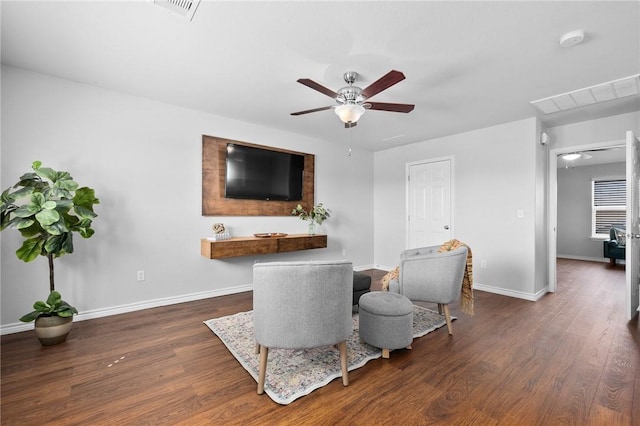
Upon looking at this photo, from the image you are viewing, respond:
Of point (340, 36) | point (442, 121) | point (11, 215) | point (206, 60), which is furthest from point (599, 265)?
point (11, 215)

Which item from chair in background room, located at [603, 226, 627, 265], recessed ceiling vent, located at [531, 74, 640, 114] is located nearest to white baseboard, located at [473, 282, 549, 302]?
recessed ceiling vent, located at [531, 74, 640, 114]

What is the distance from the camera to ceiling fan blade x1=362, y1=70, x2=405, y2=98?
1.92m

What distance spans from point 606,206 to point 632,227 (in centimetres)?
509

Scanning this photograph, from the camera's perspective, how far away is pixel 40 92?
272 cm

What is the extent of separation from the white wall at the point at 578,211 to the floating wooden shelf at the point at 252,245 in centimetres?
689

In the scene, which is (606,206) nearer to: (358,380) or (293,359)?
(358,380)

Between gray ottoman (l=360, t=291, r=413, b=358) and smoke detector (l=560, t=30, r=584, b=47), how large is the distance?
90.2 inches

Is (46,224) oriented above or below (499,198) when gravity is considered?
below

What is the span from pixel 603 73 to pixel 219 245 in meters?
4.25

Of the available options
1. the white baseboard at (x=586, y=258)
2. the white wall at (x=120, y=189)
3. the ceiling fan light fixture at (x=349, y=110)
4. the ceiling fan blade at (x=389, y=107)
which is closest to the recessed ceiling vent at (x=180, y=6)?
the ceiling fan light fixture at (x=349, y=110)

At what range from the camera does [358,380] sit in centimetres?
192

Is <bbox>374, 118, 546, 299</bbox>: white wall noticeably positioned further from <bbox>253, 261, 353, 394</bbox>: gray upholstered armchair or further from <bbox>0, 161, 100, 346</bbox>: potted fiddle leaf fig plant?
<bbox>0, 161, 100, 346</bbox>: potted fiddle leaf fig plant

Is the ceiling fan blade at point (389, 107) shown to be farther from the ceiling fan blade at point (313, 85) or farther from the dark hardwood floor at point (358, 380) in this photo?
the dark hardwood floor at point (358, 380)

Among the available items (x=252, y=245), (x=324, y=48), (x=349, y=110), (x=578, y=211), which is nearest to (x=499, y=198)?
(x=349, y=110)
